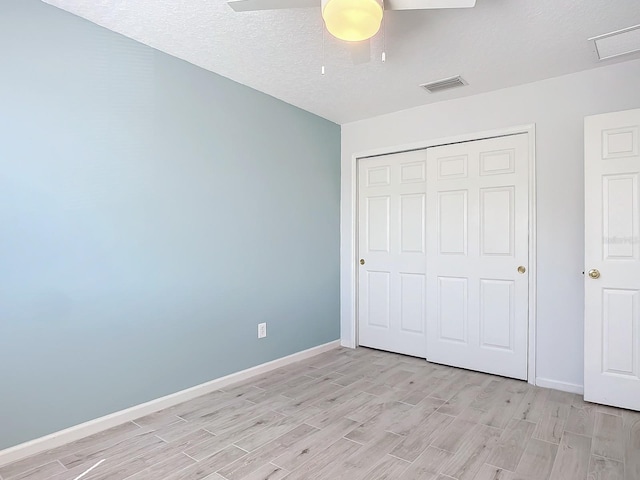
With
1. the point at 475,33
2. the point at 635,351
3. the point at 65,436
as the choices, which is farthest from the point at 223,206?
the point at 635,351

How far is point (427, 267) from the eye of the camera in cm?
369

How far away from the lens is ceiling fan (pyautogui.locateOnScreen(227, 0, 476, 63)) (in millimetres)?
1497

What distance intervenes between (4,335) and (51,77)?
1409 mm

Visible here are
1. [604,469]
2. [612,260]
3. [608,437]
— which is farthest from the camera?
[612,260]

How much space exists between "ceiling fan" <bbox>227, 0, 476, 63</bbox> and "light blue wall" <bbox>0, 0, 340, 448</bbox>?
Result: 1.19 m

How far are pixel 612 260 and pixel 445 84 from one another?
1.78m

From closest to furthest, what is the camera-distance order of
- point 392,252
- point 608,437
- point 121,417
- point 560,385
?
point 608,437, point 121,417, point 560,385, point 392,252

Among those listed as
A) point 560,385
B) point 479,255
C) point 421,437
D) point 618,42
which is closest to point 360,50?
point 618,42

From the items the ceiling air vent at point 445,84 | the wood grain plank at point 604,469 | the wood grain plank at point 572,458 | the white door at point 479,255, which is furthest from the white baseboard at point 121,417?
the ceiling air vent at point 445,84

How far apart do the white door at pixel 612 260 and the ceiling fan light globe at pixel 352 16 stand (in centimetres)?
205

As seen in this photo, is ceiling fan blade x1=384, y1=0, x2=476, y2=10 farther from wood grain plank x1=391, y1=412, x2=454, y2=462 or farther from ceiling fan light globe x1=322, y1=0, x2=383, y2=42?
wood grain plank x1=391, y1=412, x2=454, y2=462

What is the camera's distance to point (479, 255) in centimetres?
340

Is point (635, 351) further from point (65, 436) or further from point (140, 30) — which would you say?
point (140, 30)

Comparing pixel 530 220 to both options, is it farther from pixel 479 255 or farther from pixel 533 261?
pixel 479 255
